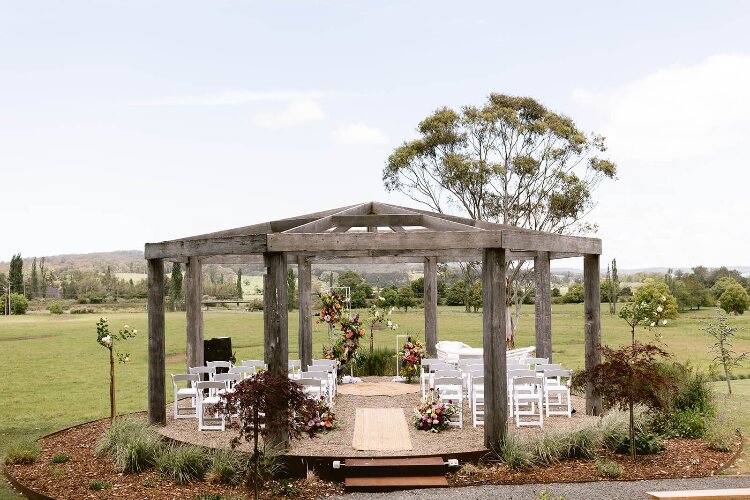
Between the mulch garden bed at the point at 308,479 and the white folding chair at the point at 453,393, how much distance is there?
164 cm

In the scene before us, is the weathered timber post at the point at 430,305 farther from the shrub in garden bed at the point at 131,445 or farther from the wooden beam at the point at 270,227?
the shrub in garden bed at the point at 131,445

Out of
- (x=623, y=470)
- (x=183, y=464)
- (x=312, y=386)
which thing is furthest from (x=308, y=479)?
(x=623, y=470)

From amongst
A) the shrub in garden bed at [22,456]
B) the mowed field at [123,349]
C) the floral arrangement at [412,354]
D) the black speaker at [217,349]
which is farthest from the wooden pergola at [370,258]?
the mowed field at [123,349]

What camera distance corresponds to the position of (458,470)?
8281 mm

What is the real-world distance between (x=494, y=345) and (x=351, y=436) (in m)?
2.53

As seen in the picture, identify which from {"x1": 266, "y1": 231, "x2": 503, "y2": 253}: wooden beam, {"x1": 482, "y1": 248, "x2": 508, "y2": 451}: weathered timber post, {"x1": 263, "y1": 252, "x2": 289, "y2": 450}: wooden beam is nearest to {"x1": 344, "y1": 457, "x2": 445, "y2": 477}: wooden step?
{"x1": 482, "y1": 248, "x2": 508, "y2": 451}: weathered timber post

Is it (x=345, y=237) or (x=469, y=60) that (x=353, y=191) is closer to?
→ (x=469, y=60)

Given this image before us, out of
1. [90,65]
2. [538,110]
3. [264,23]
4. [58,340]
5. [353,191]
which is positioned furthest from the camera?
[58,340]

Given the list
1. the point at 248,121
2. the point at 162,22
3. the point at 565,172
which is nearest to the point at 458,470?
the point at 162,22

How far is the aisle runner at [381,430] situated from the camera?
29.3 feet

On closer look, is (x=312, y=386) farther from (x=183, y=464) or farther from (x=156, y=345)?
(x=183, y=464)

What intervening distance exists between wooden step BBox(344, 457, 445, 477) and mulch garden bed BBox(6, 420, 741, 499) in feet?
0.70

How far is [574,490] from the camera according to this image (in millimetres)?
7492

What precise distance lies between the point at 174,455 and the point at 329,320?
6.74m
